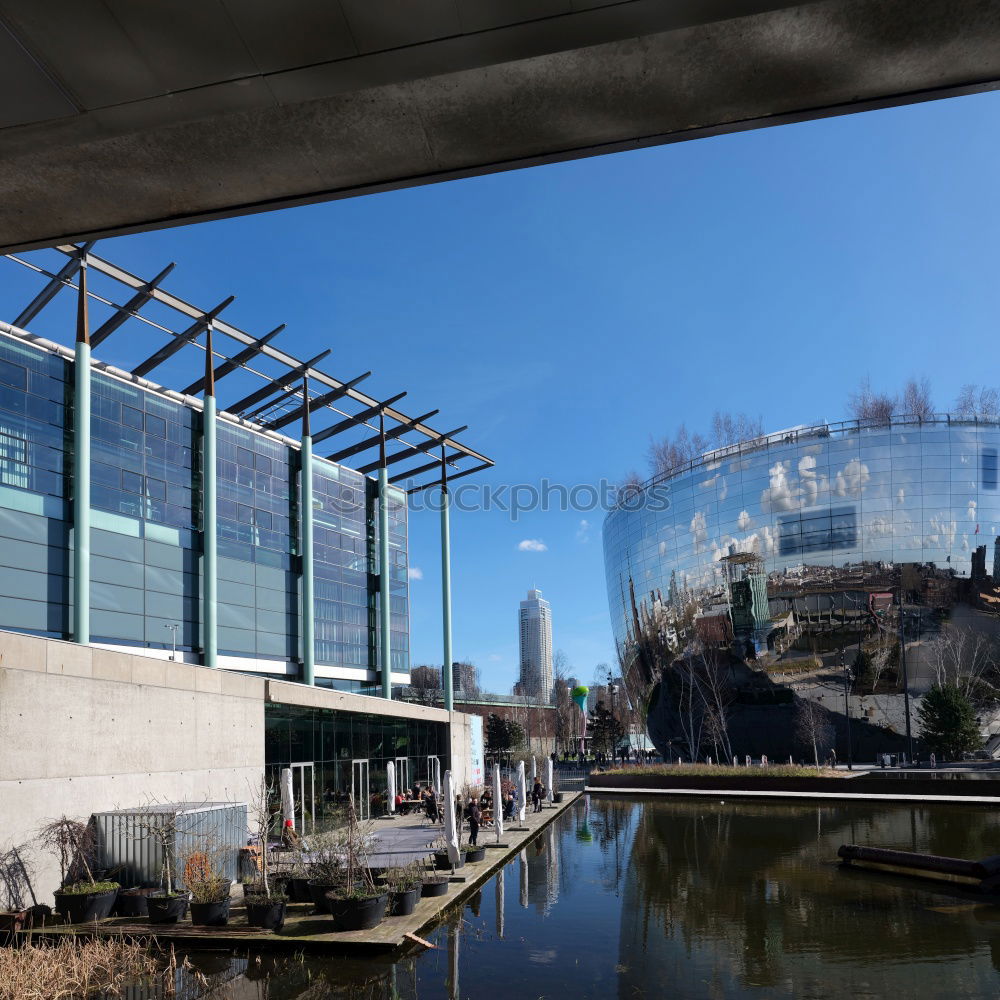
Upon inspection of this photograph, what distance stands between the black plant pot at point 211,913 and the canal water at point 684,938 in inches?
57.1

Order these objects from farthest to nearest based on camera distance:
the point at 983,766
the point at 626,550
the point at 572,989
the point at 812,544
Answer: the point at 626,550 < the point at 812,544 < the point at 983,766 < the point at 572,989

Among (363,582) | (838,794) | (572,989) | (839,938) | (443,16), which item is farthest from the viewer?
(363,582)

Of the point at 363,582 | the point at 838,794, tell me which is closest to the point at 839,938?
the point at 838,794

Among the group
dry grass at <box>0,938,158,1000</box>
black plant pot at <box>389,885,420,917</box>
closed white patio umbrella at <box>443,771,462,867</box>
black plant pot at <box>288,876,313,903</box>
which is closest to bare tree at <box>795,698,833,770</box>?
closed white patio umbrella at <box>443,771,462,867</box>

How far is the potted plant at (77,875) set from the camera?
16.9m

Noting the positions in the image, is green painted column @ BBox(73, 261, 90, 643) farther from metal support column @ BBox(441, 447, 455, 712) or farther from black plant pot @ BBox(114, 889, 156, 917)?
metal support column @ BBox(441, 447, 455, 712)

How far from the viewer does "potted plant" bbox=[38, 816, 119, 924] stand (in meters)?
16.9

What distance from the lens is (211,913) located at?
16.1 m

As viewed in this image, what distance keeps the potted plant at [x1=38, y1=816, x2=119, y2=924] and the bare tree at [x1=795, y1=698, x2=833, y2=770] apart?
63.5 m

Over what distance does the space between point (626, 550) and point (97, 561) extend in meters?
69.1

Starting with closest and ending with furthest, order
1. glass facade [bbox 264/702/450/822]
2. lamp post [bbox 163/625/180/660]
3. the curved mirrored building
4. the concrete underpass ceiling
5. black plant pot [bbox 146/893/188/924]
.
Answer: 1. the concrete underpass ceiling
2. black plant pot [bbox 146/893/188/924]
3. glass facade [bbox 264/702/450/822]
4. lamp post [bbox 163/625/180/660]
5. the curved mirrored building

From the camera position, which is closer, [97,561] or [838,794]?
[97,561]

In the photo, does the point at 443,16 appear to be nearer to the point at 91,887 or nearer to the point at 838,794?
the point at 91,887

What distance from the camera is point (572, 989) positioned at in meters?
12.7
